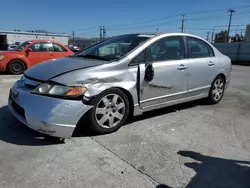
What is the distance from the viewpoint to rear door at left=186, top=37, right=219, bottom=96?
4.79 m

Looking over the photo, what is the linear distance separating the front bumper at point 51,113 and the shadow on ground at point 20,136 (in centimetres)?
22

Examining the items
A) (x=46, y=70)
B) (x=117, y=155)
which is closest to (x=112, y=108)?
(x=117, y=155)

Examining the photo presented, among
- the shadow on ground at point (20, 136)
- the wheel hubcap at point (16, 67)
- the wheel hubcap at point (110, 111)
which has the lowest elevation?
the shadow on ground at point (20, 136)

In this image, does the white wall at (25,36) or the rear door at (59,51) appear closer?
the rear door at (59,51)

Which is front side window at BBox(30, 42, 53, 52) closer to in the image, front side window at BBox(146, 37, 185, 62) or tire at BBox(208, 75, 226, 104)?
front side window at BBox(146, 37, 185, 62)

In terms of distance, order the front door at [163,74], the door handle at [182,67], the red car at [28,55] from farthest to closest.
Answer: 1. the red car at [28,55]
2. the door handle at [182,67]
3. the front door at [163,74]

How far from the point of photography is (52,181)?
2.49m

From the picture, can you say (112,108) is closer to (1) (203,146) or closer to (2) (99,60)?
(2) (99,60)

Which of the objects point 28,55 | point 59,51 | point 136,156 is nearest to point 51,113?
point 136,156

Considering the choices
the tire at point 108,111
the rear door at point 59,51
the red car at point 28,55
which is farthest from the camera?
the rear door at point 59,51

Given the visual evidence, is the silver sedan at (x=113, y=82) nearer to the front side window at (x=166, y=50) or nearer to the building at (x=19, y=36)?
the front side window at (x=166, y=50)

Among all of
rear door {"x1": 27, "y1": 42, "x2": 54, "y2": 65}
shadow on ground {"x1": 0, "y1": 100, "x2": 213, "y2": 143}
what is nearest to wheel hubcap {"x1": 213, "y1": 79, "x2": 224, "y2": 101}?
shadow on ground {"x1": 0, "y1": 100, "x2": 213, "y2": 143}

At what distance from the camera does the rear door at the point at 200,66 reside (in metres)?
4.79

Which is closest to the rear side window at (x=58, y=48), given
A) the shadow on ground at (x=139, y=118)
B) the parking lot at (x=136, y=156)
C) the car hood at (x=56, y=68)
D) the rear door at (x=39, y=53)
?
the rear door at (x=39, y=53)
